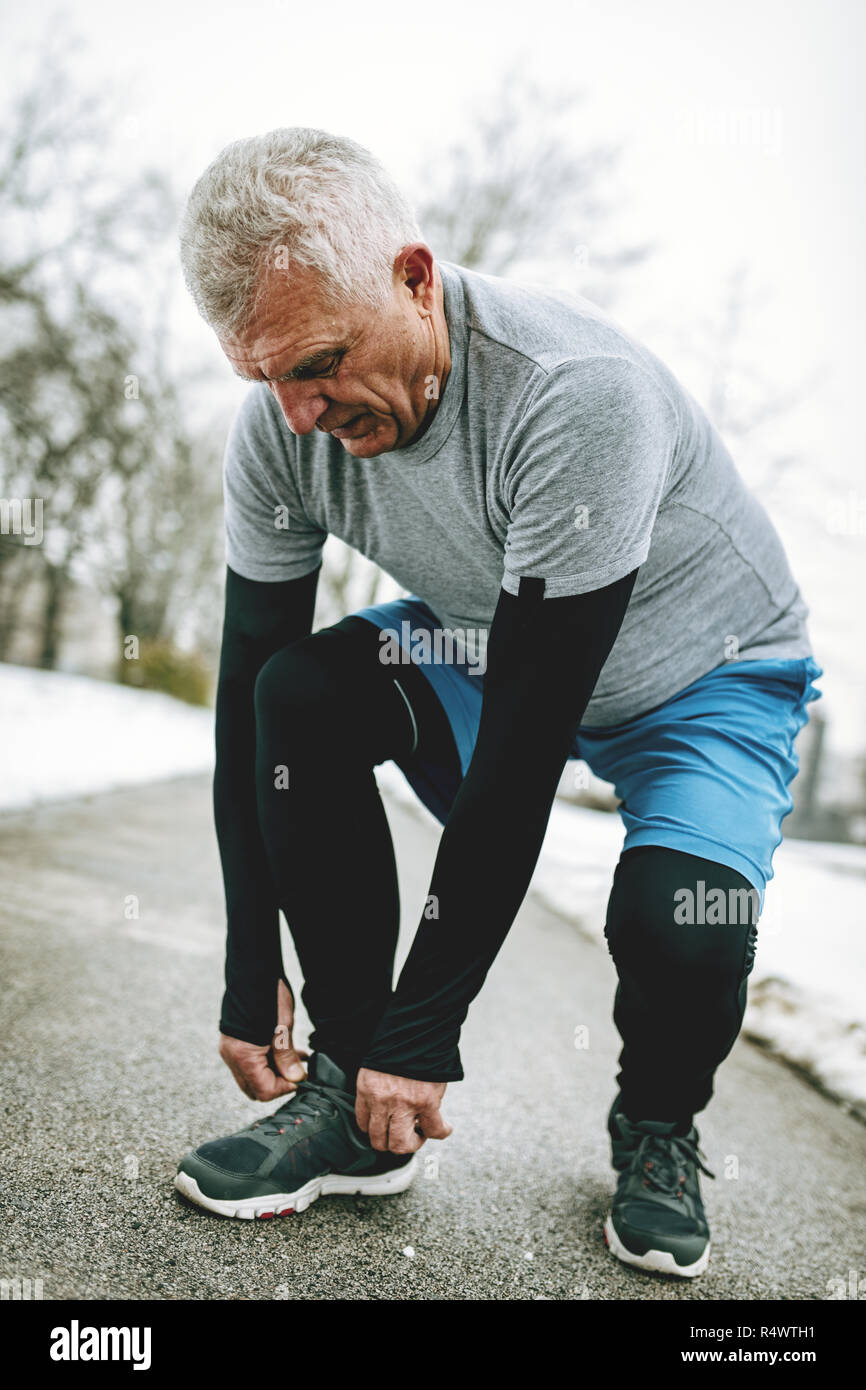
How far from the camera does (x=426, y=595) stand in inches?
75.3

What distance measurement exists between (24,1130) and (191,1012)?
2.85 ft

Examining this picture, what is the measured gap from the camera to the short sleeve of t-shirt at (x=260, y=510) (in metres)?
1.82

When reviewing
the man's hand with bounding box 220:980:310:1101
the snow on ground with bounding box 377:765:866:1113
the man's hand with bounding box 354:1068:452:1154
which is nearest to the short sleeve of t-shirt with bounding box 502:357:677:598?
the man's hand with bounding box 354:1068:452:1154

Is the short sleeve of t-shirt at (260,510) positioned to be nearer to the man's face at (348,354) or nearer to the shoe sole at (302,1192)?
the man's face at (348,354)

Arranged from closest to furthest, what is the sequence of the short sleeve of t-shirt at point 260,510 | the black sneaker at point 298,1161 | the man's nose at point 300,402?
the man's nose at point 300,402 → the black sneaker at point 298,1161 → the short sleeve of t-shirt at point 260,510

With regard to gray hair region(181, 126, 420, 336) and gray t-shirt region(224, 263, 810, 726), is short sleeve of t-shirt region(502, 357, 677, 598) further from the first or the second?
gray hair region(181, 126, 420, 336)

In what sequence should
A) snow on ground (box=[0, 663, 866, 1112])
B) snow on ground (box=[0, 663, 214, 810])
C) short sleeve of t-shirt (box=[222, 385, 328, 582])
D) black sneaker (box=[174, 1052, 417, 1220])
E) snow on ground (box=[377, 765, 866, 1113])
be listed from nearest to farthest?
black sneaker (box=[174, 1052, 417, 1220]) < short sleeve of t-shirt (box=[222, 385, 328, 582]) < snow on ground (box=[377, 765, 866, 1113]) < snow on ground (box=[0, 663, 866, 1112]) < snow on ground (box=[0, 663, 214, 810])

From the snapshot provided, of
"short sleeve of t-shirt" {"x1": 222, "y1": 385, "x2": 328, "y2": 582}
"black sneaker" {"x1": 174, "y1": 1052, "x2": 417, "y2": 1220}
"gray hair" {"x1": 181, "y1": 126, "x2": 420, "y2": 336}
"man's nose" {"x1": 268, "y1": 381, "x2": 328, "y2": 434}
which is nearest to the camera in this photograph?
"gray hair" {"x1": 181, "y1": 126, "x2": 420, "y2": 336}

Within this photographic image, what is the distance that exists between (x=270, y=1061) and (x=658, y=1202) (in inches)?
27.6

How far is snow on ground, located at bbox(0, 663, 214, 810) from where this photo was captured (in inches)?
233

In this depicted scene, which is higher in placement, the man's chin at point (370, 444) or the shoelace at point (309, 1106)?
the man's chin at point (370, 444)

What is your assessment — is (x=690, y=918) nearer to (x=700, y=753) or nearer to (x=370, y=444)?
(x=700, y=753)

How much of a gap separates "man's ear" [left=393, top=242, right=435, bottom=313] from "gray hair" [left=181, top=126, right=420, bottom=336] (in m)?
0.01

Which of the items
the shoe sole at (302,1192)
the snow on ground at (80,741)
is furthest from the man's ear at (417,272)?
the snow on ground at (80,741)
